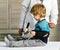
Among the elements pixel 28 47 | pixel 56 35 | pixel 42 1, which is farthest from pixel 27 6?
pixel 56 35

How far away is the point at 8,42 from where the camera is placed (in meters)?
1.06

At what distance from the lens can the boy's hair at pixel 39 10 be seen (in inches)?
45.0

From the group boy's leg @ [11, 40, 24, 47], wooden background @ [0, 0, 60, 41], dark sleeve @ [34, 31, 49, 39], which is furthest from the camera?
wooden background @ [0, 0, 60, 41]

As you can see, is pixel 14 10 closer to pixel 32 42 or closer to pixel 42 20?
pixel 42 20

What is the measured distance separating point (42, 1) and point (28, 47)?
314 mm

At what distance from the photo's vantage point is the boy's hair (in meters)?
1.14

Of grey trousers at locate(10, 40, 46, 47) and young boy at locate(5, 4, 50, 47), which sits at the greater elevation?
young boy at locate(5, 4, 50, 47)

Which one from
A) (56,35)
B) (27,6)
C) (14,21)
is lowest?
(56,35)

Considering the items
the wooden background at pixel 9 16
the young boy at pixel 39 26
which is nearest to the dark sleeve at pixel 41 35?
the young boy at pixel 39 26

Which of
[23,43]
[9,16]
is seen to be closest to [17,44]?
[23,43]

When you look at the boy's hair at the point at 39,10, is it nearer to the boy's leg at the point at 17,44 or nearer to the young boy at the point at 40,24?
the young boy at the point at 40,24

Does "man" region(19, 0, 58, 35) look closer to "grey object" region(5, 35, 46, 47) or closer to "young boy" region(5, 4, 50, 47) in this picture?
"young boy" region(5, 4, 50, 47)

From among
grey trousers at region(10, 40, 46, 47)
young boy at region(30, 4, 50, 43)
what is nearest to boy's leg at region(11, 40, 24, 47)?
grey trousers at region(10, 40, 46, 47)

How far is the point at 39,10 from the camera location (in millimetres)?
1142
